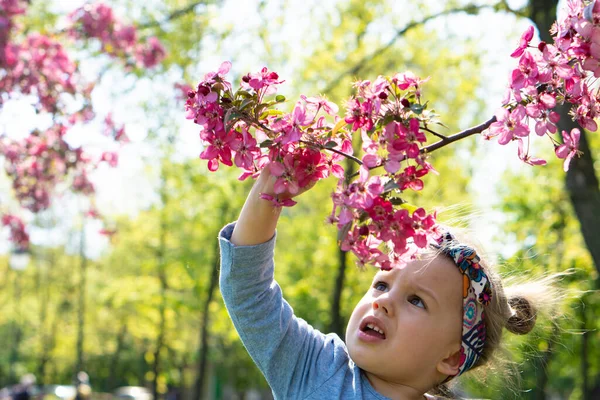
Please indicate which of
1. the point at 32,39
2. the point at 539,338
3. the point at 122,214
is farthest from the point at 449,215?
the point at 122,214

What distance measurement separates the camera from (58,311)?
32.2 meters

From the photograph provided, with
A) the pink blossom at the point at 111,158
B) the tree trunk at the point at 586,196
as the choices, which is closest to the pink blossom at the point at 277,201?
the tree trunk at the point at 586,196

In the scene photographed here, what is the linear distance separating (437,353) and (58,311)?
32.0m

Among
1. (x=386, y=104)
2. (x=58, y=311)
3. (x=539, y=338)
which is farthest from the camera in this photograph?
(x=58, y=311)

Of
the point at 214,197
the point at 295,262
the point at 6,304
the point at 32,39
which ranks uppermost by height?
the point at 32,39

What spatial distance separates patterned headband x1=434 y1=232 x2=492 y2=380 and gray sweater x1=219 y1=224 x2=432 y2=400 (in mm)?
409

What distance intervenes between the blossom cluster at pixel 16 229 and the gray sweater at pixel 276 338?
24.4 ft

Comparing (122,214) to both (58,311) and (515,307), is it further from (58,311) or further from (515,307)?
(515,307)

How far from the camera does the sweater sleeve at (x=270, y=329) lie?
2.23 meters

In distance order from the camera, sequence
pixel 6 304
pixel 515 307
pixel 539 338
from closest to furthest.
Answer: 1. pixel 515 307
2. pixel 539 338
3. pixel 6 304

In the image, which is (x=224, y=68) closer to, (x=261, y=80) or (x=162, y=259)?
(x=261, y=80)

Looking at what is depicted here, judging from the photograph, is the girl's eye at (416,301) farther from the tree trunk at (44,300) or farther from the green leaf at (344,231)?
the tree trunk at (44,300)

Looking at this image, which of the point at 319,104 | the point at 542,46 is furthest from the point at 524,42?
the point at 319,104

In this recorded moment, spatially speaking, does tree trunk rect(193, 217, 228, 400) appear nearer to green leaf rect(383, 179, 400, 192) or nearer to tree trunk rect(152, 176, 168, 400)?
tree trunk rect(152, 176, 168, 400)
